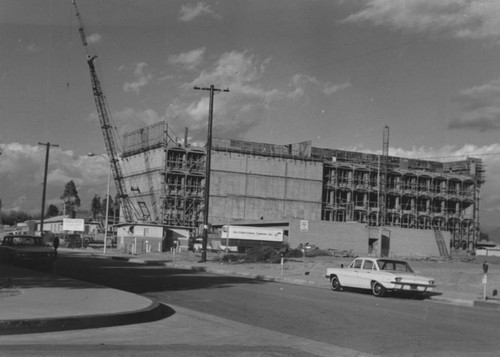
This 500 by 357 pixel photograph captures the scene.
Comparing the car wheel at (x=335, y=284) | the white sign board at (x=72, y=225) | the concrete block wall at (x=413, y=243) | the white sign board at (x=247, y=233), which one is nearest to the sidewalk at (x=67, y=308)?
the car wheel at (x=335, y=284)

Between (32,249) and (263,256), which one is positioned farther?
(263,256)

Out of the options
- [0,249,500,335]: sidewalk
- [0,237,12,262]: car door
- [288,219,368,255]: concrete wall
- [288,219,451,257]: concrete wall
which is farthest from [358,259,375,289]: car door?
[288,219,368,255]: concrete wall

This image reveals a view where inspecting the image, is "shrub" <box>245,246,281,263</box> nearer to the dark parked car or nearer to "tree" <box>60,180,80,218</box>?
the dark parked car

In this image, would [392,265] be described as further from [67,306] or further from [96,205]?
[96,205]

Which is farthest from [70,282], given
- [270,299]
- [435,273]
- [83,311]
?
[435,273]

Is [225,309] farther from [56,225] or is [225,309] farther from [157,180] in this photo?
[56,225]

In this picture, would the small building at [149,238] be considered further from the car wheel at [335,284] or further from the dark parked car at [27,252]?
the car wheel at [335,284]

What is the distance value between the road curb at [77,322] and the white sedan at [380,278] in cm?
1043

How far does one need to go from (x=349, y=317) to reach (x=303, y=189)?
3548 inches

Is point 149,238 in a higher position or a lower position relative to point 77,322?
lower

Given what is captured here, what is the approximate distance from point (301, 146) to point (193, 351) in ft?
336

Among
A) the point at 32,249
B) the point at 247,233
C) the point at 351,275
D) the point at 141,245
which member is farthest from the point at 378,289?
the point at 141,245

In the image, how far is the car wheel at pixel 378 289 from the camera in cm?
2141

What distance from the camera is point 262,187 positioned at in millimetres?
100688
